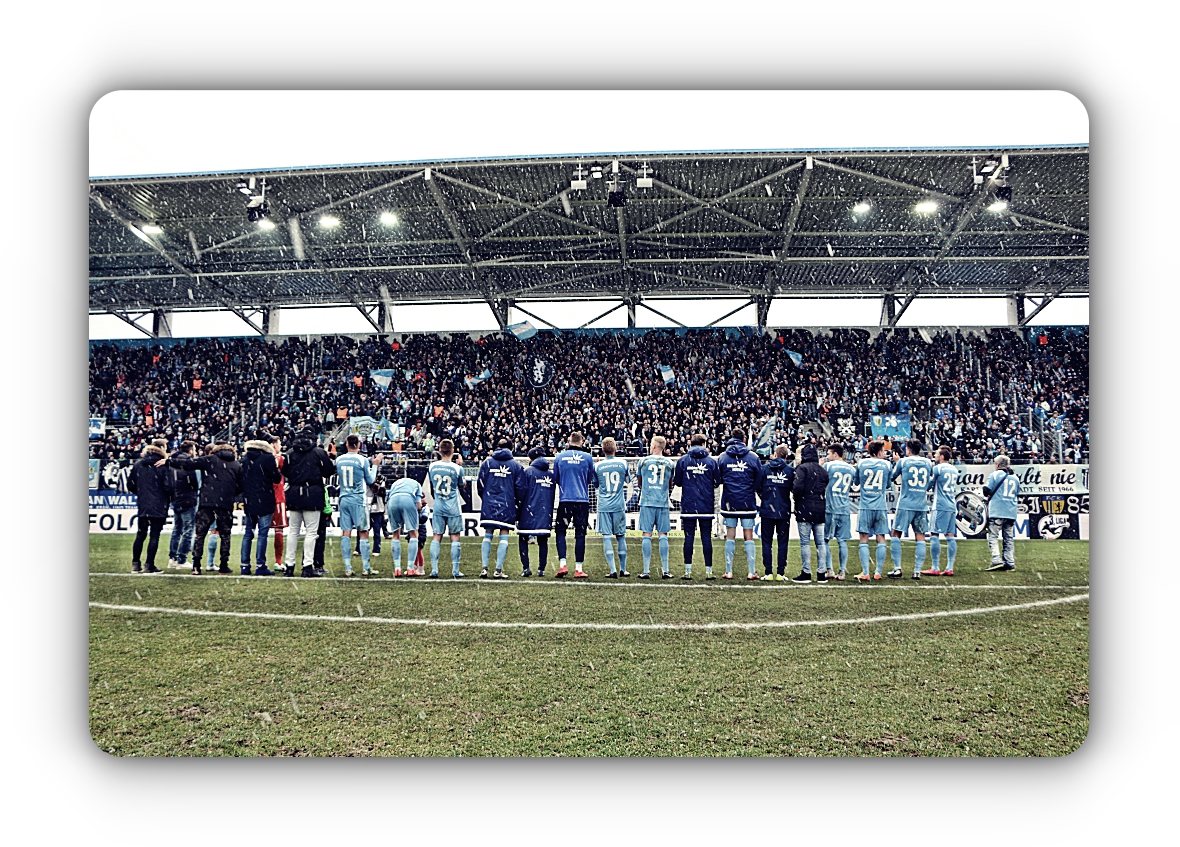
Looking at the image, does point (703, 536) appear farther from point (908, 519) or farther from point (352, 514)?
point (352, 514)

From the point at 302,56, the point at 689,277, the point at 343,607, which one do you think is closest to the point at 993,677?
the point at 343,607

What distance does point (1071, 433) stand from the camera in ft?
19.7

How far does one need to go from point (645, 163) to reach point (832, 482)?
3.73 meters

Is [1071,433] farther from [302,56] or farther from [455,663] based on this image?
[302,56]

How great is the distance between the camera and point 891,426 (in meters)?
10.8

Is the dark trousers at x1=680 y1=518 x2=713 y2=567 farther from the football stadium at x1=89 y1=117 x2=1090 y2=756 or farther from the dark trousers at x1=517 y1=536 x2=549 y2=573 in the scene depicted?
the dark trousers at x1=517 y1=536 x2=549 y2=573

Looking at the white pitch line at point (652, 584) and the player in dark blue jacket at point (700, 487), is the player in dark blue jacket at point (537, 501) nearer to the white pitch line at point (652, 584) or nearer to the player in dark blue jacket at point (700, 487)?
the white pitch line at point (652, 584)

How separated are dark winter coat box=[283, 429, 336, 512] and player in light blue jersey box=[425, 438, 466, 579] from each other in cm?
102

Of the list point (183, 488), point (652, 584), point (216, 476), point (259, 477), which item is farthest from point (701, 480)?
point (183, 488)

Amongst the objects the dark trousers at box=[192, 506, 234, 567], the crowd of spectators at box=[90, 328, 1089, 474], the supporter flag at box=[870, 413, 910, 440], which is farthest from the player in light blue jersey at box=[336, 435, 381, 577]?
the supporter flag at box=[870, 413, 910, 440]

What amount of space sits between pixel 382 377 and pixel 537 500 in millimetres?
6163

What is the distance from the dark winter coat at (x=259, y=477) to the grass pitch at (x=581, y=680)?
4.78 ft

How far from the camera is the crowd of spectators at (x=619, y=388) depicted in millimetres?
7156

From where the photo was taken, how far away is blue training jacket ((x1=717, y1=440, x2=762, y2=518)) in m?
6.97
